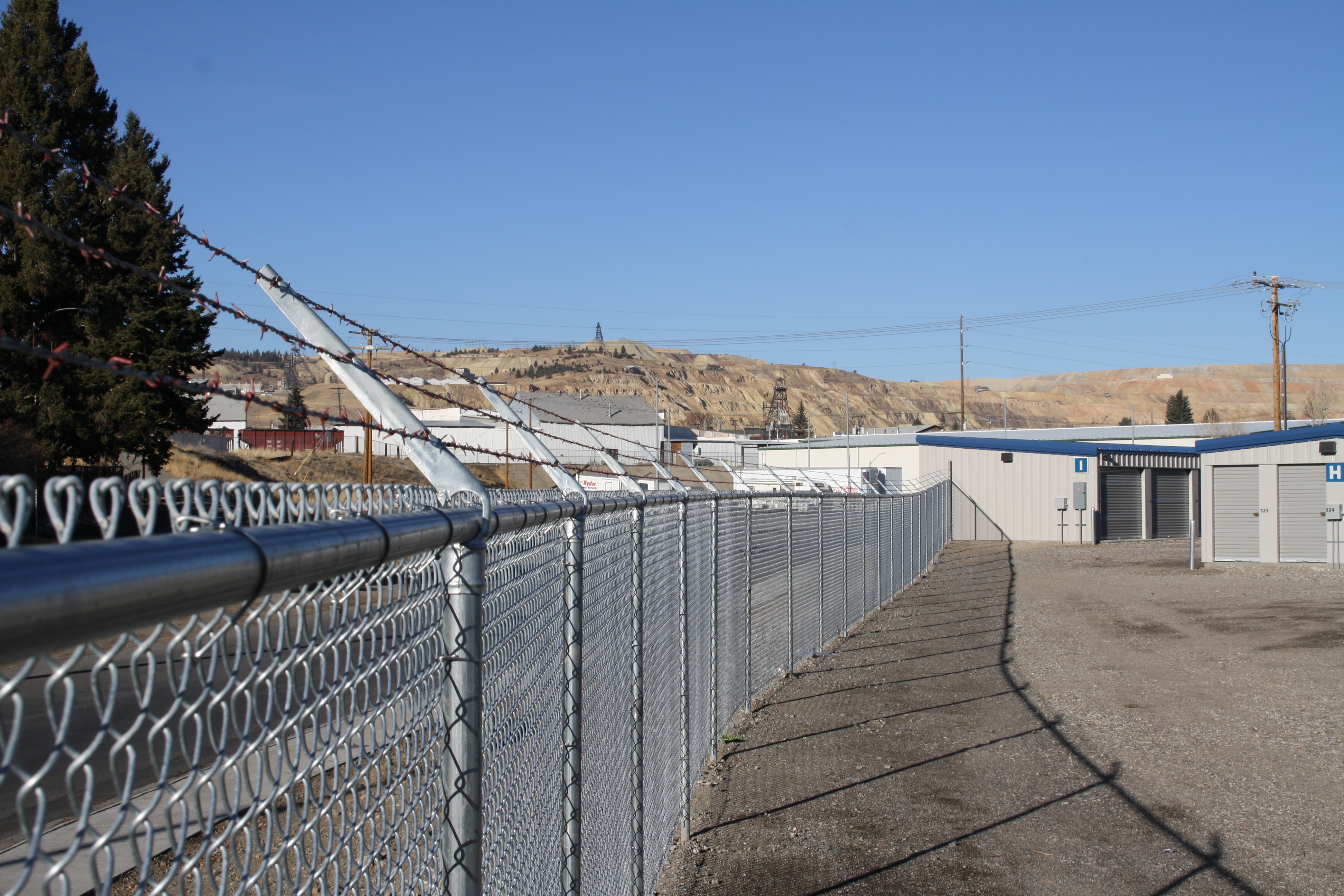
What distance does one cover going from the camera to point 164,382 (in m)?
1.88

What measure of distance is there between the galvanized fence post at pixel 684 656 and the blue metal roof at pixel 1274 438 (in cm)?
2129

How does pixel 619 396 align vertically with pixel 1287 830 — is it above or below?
above

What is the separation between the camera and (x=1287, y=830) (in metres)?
6.26

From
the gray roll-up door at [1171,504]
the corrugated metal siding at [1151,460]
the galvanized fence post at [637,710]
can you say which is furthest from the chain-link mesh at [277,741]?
the gray roll-up door at [1171,504]

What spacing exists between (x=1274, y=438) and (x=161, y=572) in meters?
27.3

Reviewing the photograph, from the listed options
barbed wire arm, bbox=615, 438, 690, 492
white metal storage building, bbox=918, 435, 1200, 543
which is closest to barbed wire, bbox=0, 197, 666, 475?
barbed wire arm, bbox=615, 438, 690, 492

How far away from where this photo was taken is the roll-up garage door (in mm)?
38594

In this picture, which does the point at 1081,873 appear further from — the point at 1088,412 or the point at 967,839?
the point at 1088,412

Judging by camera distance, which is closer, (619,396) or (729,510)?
(729,510)

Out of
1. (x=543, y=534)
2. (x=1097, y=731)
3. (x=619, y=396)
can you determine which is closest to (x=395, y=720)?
(x=543, y=534)

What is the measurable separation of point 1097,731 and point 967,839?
3086mm

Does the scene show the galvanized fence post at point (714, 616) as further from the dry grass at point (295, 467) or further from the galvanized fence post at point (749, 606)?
the dry grass at point (295, 467)

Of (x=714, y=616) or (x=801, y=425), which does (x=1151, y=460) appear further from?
(x=801, y=425)

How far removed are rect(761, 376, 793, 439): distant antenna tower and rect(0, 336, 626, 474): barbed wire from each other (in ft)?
287
